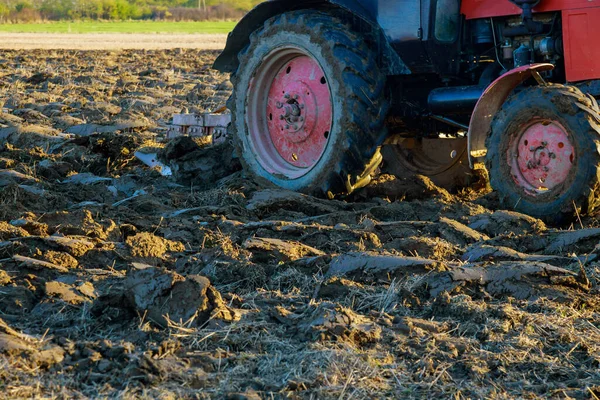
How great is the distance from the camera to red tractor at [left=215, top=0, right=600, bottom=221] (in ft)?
18.7

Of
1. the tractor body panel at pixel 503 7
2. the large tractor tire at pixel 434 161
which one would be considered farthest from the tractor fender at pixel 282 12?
the large tractor tire at pixel 434 161

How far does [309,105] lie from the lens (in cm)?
693

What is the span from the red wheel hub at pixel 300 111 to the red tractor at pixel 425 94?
11mm

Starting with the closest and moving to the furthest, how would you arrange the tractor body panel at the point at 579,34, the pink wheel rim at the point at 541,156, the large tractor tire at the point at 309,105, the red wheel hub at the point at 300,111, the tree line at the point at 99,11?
the pink wheel rim at the point at 541,156 → the tractor body panel at the point at 579,34 → the large tractor tire at the point at 309,105 → the red wheel hub at the point at 300,111 → the tree line at the point at 99,11

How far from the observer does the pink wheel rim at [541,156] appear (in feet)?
18.5

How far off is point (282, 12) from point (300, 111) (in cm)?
81

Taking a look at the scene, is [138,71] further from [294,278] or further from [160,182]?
[294,278]

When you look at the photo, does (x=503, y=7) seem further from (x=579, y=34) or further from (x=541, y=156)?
(x=541, y=156)

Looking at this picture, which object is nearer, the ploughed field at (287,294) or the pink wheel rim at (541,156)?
the ploughed field at (287,294)

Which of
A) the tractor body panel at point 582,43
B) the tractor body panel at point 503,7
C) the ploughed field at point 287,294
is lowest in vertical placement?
the ploughed field at point 287,294

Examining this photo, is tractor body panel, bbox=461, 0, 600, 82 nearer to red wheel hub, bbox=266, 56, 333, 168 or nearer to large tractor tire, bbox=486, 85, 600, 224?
large tractor tire, bbox=486, 85, 600, 224

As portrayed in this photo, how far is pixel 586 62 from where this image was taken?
5.85 m

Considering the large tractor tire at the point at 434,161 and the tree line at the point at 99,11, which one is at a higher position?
the tree line at the point at 99,11

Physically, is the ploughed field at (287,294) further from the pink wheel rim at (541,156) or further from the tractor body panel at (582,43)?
the tractor body panel at (582,43)
